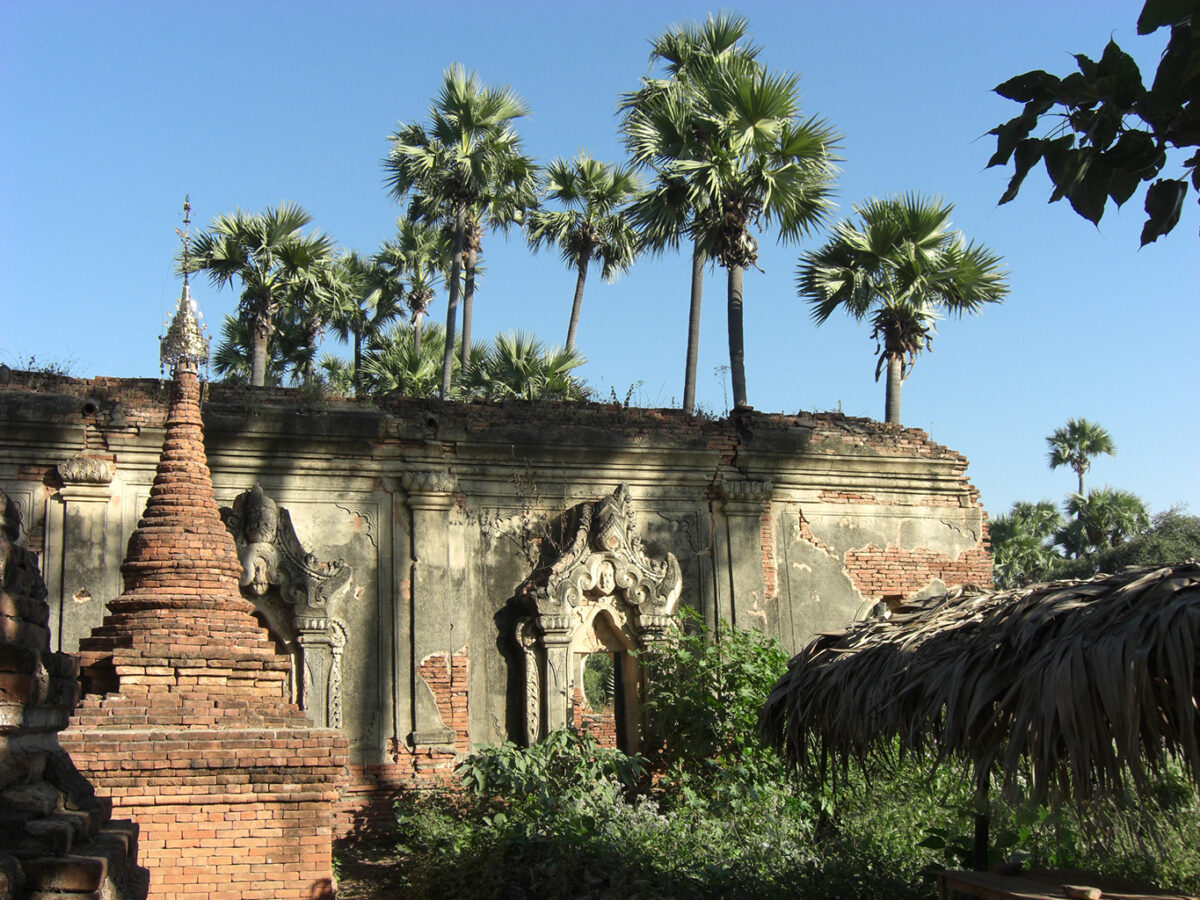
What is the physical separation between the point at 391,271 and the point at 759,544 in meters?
17.9

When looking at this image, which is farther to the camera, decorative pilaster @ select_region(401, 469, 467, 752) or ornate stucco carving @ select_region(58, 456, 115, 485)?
decorative pilaster @ select_region(401, 469, 467, 752)

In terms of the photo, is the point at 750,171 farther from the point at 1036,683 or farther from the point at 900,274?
the point at 1036,683

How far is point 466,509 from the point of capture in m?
13.3

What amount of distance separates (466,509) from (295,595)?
218cm

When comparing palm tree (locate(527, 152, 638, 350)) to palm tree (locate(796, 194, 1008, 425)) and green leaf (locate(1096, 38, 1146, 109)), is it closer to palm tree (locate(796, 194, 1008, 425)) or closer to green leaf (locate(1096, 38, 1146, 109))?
palm tree (locate(796, 194, 1008, 425))

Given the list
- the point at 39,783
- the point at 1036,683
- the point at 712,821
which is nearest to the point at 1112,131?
the point at 1036,683

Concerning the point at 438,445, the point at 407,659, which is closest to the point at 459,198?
the point at 438,445

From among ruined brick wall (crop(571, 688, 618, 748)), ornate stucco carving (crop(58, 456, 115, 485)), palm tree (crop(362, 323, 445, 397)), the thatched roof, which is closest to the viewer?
the thatched roof

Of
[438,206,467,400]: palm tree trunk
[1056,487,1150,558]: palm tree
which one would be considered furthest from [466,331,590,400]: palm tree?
[1056,487,1150,558]: palm tree

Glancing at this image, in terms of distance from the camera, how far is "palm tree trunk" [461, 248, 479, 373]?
25.7 meters

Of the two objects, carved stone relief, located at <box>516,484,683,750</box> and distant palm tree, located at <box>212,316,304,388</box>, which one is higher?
distant palm tree, located at <box>212,316,304,388</box>

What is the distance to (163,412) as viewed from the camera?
12.4 metres

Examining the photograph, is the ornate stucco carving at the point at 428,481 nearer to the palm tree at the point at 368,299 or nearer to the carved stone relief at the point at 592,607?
the carved stone relief at the point at 592,607

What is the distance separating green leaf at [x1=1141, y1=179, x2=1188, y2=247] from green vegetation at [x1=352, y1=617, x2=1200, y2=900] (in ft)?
10.4
